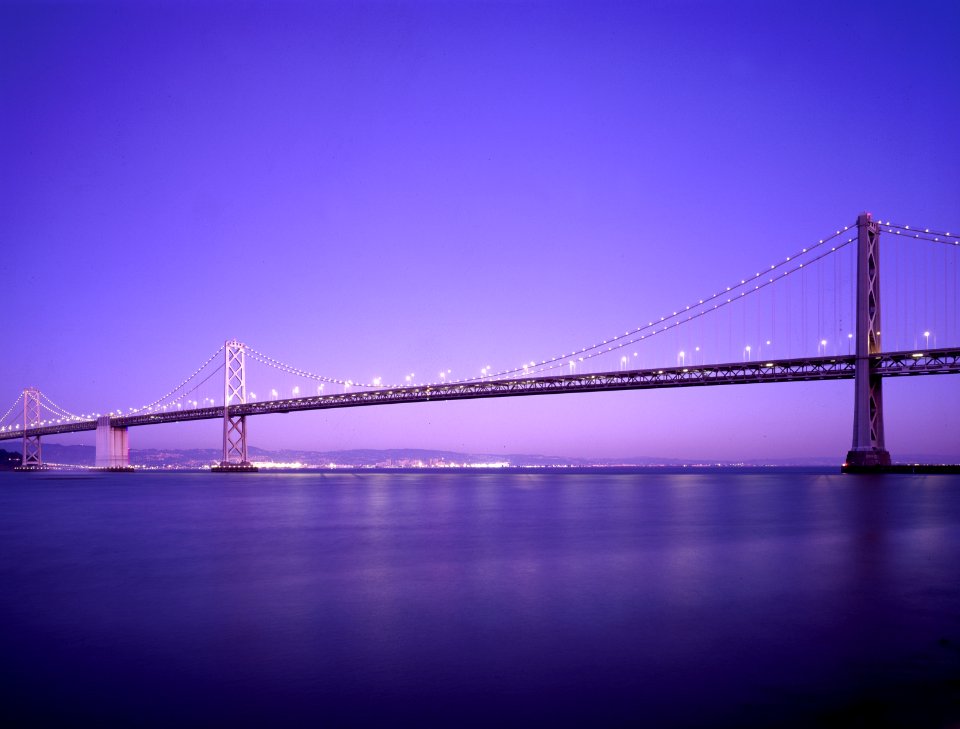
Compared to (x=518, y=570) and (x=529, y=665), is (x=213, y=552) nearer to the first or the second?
(x=518, y=570)

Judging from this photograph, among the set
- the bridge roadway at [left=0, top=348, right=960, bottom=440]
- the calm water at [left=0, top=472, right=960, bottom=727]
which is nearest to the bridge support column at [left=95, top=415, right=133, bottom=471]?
the bridge roadway at [left=0, top=348, right=960, bottom=440]

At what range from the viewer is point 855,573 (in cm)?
967

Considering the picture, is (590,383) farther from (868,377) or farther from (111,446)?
(111,446)

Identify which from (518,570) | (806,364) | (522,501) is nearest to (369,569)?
(518,570)

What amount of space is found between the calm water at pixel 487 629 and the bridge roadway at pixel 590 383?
24.0 meters

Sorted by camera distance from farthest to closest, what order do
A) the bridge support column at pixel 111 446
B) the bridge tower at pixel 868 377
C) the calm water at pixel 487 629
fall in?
the bridge support column at pixel 111 446 → the bridge tower at pixel 868 377 → the calm water at pixel 487 629

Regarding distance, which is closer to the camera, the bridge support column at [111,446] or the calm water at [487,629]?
the calm water at [487,629]

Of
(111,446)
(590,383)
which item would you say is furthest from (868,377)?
(111,446)

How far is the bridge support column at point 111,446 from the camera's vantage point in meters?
62.7

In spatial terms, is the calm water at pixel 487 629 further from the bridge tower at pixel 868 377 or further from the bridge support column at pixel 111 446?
the bridge support column at pixel 111 446

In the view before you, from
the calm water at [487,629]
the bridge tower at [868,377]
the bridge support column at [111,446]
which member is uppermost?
the bridge tower at [868,377]

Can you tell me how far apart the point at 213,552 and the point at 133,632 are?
6.11m

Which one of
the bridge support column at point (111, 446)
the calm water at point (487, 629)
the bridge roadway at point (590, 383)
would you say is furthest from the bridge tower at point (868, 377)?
the bridge support column at point (111, 446)

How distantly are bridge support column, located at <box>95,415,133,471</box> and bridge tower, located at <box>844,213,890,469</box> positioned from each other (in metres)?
55.1
